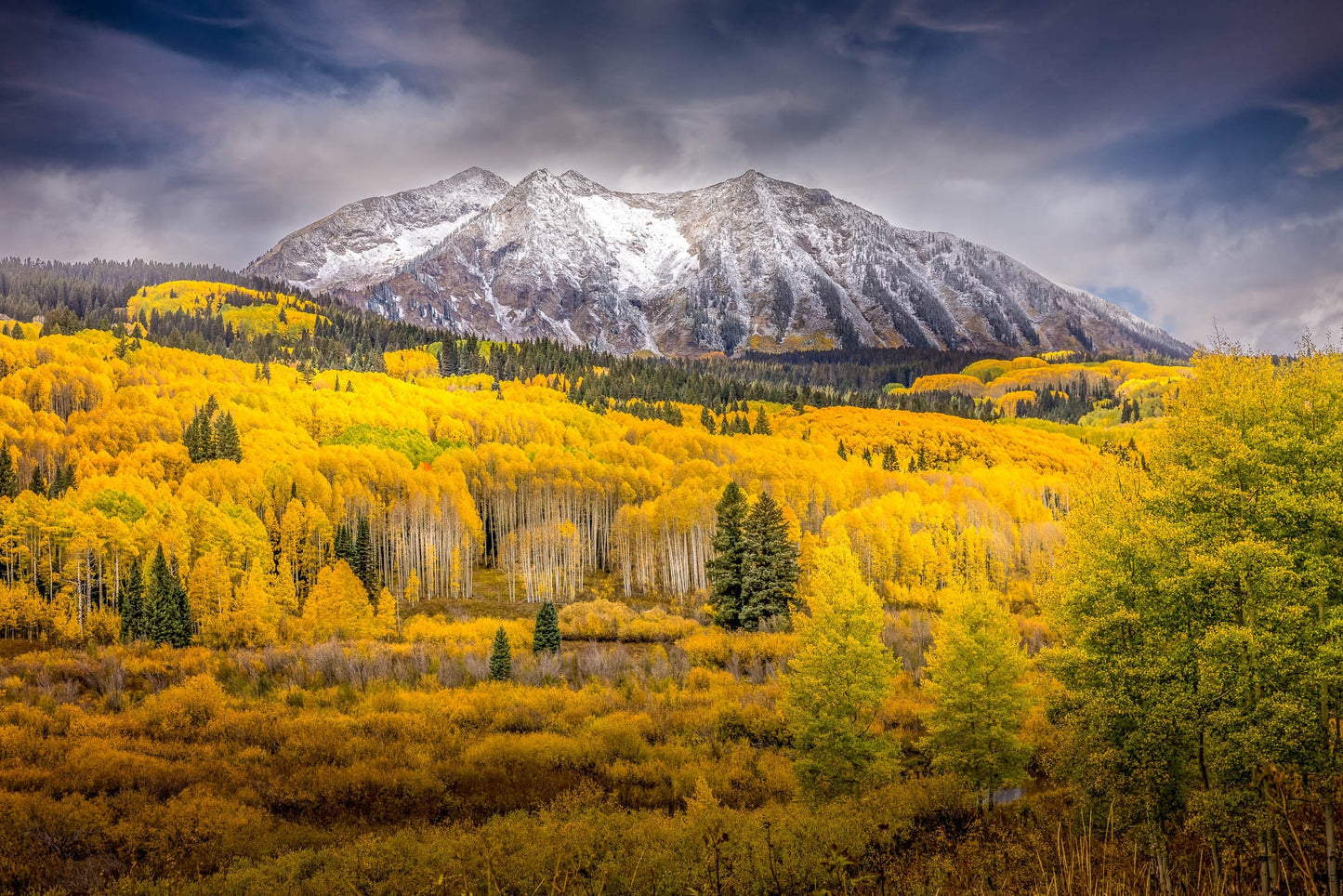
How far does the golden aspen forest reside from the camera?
1545 centimetres

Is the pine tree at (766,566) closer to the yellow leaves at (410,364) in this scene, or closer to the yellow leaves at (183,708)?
the yellow leaves at (183,708)

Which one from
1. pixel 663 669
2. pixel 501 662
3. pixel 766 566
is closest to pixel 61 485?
pixel 501 662

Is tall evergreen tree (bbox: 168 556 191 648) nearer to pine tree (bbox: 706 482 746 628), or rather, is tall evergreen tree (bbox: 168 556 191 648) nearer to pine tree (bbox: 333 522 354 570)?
pine tree (bbox: 333 522 354 570)

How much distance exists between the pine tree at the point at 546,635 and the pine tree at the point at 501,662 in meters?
6.10

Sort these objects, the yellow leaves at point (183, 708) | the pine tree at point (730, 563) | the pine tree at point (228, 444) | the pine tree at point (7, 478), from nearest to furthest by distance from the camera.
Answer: the yellow leaves at point (183, 708), the pine tree at point (730, 563), the pine tree at point (7, 478), the pine tree at point (228, 444)

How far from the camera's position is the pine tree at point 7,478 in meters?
72.1

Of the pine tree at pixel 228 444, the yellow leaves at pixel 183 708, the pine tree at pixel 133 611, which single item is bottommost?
the yellow leaves at pixel 183 708

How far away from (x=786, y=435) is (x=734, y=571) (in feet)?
298

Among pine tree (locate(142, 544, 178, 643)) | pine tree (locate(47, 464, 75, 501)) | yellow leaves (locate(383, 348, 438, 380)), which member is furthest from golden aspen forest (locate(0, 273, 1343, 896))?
yellow leaves (locate(383, 348, 438, 380))

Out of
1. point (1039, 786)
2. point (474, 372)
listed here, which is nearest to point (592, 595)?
point (1039, 786)

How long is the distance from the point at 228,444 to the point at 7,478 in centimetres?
2420

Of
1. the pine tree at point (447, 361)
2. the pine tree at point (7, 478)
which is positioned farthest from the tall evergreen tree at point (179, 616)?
the pine tree at point (447, 361)

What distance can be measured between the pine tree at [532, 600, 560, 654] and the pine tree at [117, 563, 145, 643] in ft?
96.2

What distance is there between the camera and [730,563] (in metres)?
52.9
